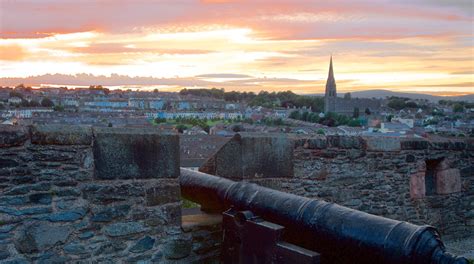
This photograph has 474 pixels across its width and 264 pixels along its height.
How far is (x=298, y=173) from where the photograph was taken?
599cm

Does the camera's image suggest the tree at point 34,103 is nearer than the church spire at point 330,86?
Yes

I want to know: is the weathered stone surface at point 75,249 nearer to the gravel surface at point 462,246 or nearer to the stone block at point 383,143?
the stone block at point 383,143

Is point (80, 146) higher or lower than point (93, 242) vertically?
higher

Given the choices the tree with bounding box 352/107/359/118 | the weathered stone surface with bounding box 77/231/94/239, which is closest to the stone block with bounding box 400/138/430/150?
the weathered stone surface with bounding box 77/231/94/239

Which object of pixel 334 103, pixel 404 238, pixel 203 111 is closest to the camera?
pixel 404 238

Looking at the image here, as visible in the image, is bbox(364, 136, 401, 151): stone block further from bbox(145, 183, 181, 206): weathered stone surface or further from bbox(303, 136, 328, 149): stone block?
bbox(145, 183, 181, 206): weathered stone surface

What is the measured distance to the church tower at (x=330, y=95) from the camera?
111m

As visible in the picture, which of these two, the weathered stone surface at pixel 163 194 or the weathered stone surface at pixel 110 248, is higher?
the weathered stone surface at pixel 163 194

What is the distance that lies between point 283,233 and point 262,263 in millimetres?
265

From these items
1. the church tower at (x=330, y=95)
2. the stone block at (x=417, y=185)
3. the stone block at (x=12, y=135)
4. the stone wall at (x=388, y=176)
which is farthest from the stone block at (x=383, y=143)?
the church tower at (x=330, y=95)

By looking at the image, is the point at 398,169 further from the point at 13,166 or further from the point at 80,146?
the point at 13,166

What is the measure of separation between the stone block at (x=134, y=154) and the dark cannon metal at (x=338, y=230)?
48cm

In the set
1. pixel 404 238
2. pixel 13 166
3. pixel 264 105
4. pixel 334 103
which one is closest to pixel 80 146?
pixel 13 166

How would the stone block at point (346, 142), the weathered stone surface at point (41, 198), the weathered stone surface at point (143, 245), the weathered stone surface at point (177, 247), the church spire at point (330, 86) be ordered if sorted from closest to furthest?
the weathered stone surface at point (41, 198) → the weathered stone surface at point (143, 245) → the weathered stone surface at point (177, 247) → the stone block at point (346, 142) → the church spire at point (330, 86)
